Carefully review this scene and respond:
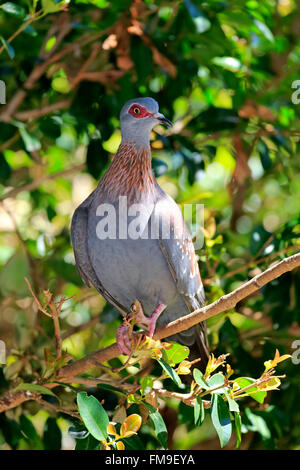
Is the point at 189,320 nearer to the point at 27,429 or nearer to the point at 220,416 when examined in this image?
the point at 220,416

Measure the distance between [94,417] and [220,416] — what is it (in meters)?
0.45

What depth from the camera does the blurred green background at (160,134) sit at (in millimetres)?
3189

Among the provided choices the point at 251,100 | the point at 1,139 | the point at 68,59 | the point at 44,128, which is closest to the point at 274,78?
the point at 251,100

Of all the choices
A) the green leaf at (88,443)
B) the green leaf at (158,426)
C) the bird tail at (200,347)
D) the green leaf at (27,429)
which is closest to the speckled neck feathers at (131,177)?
the bird tail at (200,347)

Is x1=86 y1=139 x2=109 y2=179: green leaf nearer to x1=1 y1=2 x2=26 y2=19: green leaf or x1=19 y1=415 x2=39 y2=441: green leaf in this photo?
x1=1 y1=2 x2=26 y2=19: green leaf

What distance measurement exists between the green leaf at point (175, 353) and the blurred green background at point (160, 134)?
747 mm

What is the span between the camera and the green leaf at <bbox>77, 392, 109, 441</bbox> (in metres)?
2.14

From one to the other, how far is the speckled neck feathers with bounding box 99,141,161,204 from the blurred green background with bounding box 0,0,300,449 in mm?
552

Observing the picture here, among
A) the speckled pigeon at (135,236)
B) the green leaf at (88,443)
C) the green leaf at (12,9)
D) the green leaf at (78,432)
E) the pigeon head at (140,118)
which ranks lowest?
the green leaf at (78,432)

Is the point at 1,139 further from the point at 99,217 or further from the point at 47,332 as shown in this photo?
the point at 47,332

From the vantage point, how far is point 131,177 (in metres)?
2.73

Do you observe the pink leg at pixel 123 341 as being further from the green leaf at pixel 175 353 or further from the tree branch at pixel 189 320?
the green leaf at pixel 175 353
